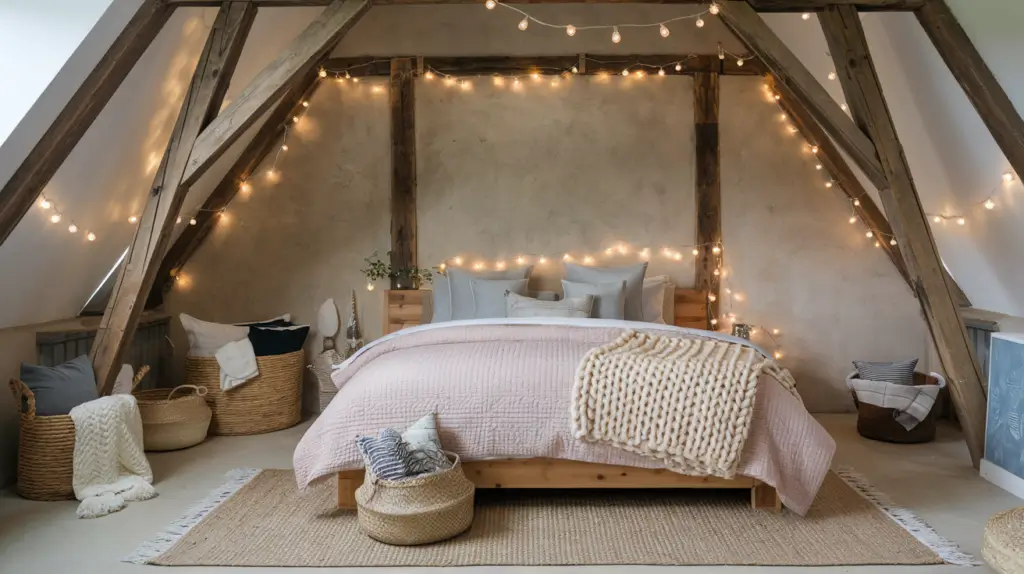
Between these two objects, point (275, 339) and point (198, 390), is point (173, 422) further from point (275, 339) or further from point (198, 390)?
point (275, 339)

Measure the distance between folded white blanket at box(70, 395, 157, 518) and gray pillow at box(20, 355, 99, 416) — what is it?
9 cm

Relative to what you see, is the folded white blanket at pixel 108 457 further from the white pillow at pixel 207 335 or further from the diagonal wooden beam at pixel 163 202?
the white pillow at pixel 207 335

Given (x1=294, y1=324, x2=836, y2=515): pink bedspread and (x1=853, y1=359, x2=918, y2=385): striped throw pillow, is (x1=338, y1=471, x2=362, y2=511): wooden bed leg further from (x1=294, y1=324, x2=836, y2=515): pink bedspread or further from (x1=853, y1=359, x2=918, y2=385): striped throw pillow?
(x1=853, y1=359, x2=918, y2=385): striped throw pillow

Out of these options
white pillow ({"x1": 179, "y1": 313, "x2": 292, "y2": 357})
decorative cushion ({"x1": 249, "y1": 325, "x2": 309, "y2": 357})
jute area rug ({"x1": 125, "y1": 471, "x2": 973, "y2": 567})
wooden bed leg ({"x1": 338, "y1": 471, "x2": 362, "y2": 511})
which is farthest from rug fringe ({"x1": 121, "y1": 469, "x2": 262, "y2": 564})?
white pillow ({"x1": 179, "y1": 313, "x2": 292, "y2": 357})

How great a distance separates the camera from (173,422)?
13.5 feet

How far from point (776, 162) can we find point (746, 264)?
26.1 inches

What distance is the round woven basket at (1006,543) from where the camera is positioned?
222 centimetres

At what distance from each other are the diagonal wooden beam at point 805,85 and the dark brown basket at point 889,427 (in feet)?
4.23

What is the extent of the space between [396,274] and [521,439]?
7.54 feet

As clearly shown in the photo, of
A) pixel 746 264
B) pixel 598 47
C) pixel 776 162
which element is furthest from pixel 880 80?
pixel 598 47

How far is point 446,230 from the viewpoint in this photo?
521 centimetres

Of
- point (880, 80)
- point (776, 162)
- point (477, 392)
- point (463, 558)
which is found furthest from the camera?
point (776, 162)

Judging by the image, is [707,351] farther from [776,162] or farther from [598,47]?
[598,47]

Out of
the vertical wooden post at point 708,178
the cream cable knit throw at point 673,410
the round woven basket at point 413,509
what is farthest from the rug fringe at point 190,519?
the vertical wooden post at point 708,178
